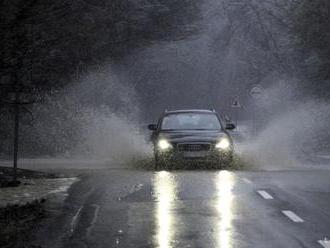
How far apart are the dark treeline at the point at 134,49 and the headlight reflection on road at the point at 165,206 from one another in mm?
2832

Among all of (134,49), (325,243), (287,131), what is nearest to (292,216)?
(325,243)

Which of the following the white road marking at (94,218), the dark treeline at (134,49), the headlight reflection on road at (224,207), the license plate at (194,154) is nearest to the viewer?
the headlight reflection on road at (224,207)

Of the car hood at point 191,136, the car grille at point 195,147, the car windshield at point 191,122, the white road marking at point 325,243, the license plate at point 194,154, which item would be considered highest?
the car windshield at point 191,122

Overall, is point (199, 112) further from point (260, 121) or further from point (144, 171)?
point (260, 121)

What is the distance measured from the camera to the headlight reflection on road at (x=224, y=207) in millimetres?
9875

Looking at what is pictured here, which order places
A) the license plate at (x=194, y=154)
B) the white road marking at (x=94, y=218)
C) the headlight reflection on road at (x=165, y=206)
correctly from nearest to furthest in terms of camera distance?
the headlight reflection on road at (x=165, y=206), the white road marking at (x=94, y=218), the license plate at (x=194, y=154)

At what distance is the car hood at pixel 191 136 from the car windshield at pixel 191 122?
0.61 metres

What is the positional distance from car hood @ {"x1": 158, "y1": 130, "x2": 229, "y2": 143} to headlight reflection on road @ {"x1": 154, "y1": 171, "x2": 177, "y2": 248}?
148 cm

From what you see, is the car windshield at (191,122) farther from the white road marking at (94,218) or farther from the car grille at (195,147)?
the white road marking at (94,218)

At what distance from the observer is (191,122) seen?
75.3 feet

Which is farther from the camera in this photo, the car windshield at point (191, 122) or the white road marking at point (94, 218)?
the car windshield at point (191, 122)

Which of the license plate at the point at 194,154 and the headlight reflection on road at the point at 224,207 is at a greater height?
the license plate at the point at 194,154

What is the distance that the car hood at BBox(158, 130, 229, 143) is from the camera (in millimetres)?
21281

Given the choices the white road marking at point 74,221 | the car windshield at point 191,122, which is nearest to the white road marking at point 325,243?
the white road marking at point 74,221
